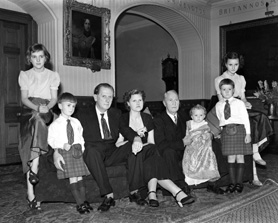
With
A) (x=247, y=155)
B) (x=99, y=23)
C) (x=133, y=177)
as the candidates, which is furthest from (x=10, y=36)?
(x=247, y=155)

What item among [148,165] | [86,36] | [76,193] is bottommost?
[76,193]

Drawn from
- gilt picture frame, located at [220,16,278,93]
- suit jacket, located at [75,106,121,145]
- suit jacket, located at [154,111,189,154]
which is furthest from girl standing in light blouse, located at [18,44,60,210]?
gilt picture frame, located at [220,16,278,93]

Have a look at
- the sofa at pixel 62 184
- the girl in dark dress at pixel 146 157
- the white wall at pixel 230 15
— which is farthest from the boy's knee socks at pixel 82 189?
the white wall at pixel 230 15

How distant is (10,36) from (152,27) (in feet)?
19.1

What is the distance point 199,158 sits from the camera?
3686 mm

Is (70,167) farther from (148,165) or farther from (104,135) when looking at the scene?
(148,165)

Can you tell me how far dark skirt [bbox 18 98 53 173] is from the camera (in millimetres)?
3236

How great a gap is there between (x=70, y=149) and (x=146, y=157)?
0.79 m

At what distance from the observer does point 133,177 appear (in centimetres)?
337

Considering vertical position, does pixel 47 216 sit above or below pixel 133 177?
below

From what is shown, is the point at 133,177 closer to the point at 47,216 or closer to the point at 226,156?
the point at 47,216

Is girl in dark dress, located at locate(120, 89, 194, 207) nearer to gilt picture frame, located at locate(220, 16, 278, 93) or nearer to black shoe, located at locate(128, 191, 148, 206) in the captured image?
black shoe, located at locate(128, 191, 148, 206)

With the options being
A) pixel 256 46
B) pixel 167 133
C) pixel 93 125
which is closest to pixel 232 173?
pixel 167 133

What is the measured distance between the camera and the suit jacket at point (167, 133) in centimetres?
369
